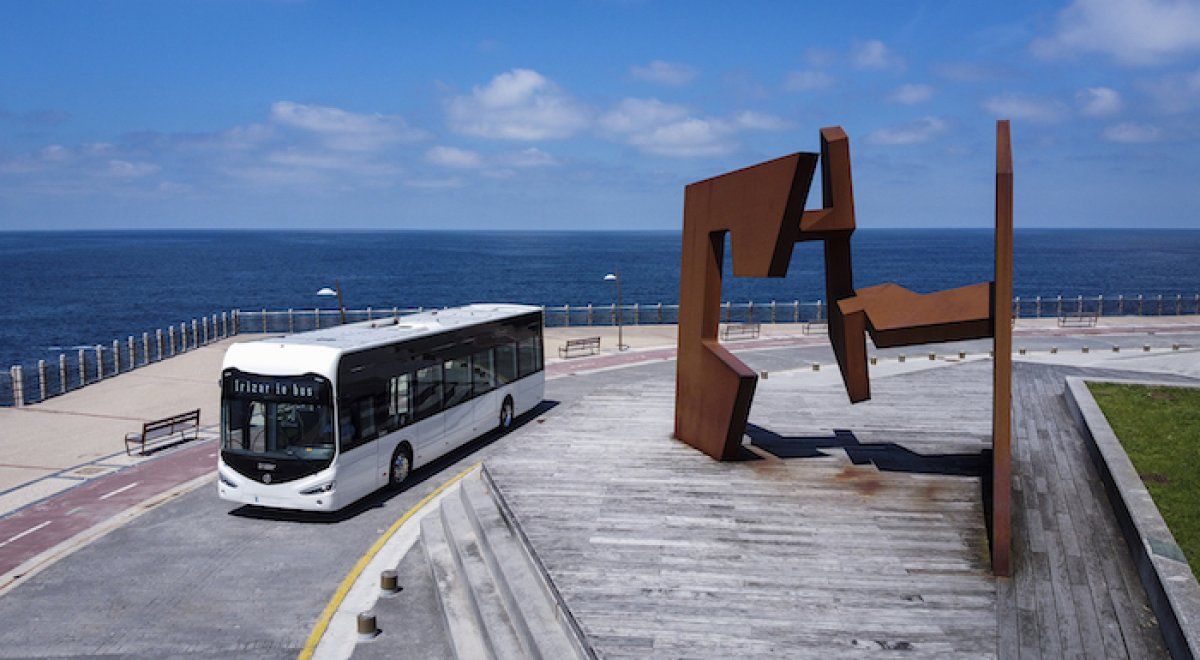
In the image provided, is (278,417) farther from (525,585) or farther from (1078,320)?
(1078,320)

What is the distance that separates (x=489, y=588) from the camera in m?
10.8

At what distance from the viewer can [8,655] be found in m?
9.83

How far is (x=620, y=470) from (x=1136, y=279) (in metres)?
132

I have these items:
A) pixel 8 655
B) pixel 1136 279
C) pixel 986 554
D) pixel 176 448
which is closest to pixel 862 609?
pixel 986 554

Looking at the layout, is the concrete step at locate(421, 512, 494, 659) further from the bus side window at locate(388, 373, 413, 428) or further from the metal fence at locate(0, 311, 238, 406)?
the metal fence at locate(0, 311, 238, 406)

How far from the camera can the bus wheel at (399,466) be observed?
15781 mm

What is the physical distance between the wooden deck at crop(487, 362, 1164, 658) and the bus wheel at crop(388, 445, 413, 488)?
2.33 m

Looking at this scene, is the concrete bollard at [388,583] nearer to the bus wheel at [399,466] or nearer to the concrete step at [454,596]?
the concrete step at [454,596]

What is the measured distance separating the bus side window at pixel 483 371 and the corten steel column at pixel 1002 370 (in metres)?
11.2

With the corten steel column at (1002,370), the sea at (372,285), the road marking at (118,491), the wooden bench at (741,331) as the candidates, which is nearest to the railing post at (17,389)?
the road marking at (118,491)

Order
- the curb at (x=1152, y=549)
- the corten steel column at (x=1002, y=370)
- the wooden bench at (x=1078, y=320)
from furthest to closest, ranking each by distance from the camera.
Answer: the wooden bench at (x=1078, y=320)
the corten steel column at (x=1002, y=370)
the curb at (x=1152, y=549)

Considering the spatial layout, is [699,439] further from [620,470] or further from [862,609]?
[862,609]

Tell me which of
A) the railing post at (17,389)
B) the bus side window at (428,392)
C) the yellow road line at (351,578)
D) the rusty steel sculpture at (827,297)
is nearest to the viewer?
the yellow road line at (351,578)

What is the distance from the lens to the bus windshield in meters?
13.9
